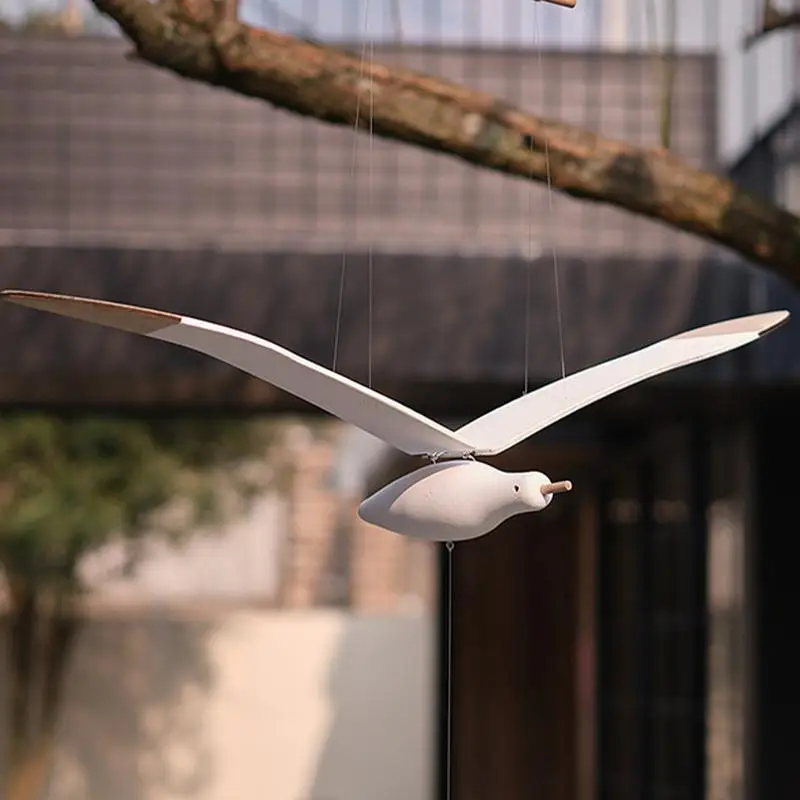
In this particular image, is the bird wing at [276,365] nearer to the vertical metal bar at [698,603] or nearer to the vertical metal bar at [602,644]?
the vertical metal bar at [698,603]

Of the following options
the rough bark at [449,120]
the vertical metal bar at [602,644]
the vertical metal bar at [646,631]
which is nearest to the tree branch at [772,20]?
the rough bark at [449,120]

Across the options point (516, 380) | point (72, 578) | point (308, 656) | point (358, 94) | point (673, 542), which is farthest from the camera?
point (308, 656)

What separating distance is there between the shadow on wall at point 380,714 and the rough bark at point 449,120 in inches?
293

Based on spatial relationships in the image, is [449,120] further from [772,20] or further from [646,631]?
[646,631]

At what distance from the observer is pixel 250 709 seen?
32.6 feet

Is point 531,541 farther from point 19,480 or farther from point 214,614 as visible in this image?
point 19,480

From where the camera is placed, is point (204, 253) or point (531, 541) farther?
point (531, 541)

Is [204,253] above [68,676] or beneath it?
above

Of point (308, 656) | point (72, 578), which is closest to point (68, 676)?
point (72, 578)

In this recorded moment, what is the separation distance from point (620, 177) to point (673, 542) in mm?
3568

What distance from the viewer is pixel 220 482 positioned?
30.0 feet

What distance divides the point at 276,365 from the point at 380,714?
29.0ft

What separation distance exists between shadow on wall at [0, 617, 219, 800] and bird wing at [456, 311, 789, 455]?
745 cm

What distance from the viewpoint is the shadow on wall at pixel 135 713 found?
30.7ft
